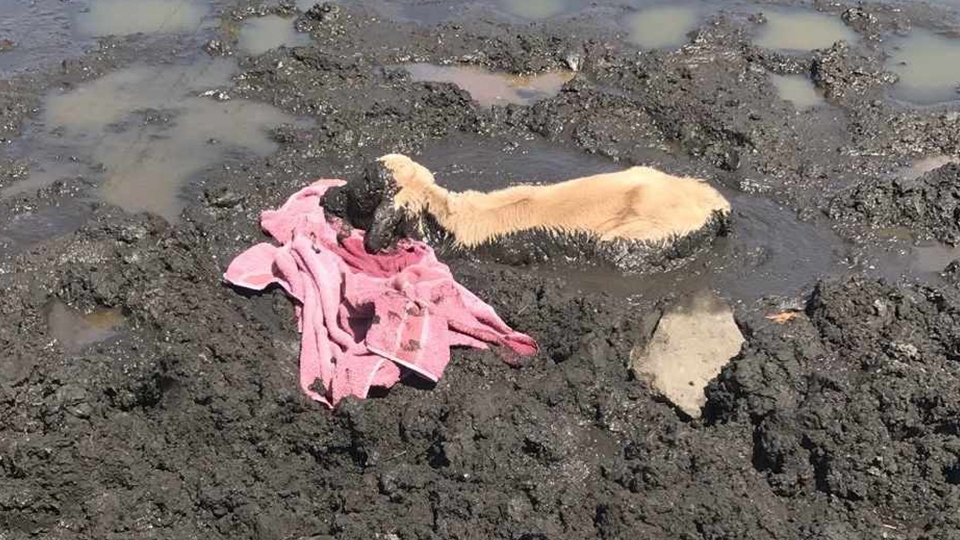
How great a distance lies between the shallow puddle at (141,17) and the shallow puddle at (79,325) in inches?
225

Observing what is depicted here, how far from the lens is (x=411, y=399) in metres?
6.68

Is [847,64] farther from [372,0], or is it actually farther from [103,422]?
[103,422]

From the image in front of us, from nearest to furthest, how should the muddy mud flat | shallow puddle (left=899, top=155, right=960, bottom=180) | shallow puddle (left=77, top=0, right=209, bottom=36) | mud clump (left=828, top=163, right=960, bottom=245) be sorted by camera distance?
the muddy mud flat, mud clump (left=828, top=163, right=960, bottom=245), shallow puddle (left=899, top=155, right=960, bottom=180), shallow puddle (left=77, top=0, right=209, bottom=36)

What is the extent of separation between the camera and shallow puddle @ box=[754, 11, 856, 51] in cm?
1229

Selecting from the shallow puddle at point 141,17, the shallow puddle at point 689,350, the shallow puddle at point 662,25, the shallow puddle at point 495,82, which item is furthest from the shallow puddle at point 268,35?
the shallow puddle at point 689,350

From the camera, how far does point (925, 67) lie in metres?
11.8

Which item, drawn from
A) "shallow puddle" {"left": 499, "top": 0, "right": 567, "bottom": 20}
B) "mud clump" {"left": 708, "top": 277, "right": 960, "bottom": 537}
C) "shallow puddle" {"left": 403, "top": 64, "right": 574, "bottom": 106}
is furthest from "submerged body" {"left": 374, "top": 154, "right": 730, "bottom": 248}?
"shallow puddle" {"left": 499, "top": 0, "right": 567, "bottom": 20}

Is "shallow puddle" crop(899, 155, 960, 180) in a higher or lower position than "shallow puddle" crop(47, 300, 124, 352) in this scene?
higher

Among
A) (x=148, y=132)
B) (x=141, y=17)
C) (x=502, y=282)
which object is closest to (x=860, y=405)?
(x=502, y=282)

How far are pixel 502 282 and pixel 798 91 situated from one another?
5.42 metres

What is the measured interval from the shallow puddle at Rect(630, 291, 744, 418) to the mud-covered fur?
843mm

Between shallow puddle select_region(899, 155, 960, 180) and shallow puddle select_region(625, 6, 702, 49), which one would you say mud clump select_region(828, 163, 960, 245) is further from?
shallow puddle select_region(625, 6, 702, 49)

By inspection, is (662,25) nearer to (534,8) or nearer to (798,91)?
(534,8)

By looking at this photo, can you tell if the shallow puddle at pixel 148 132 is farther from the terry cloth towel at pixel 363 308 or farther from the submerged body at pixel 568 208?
the submerged body at pixel 568 208
